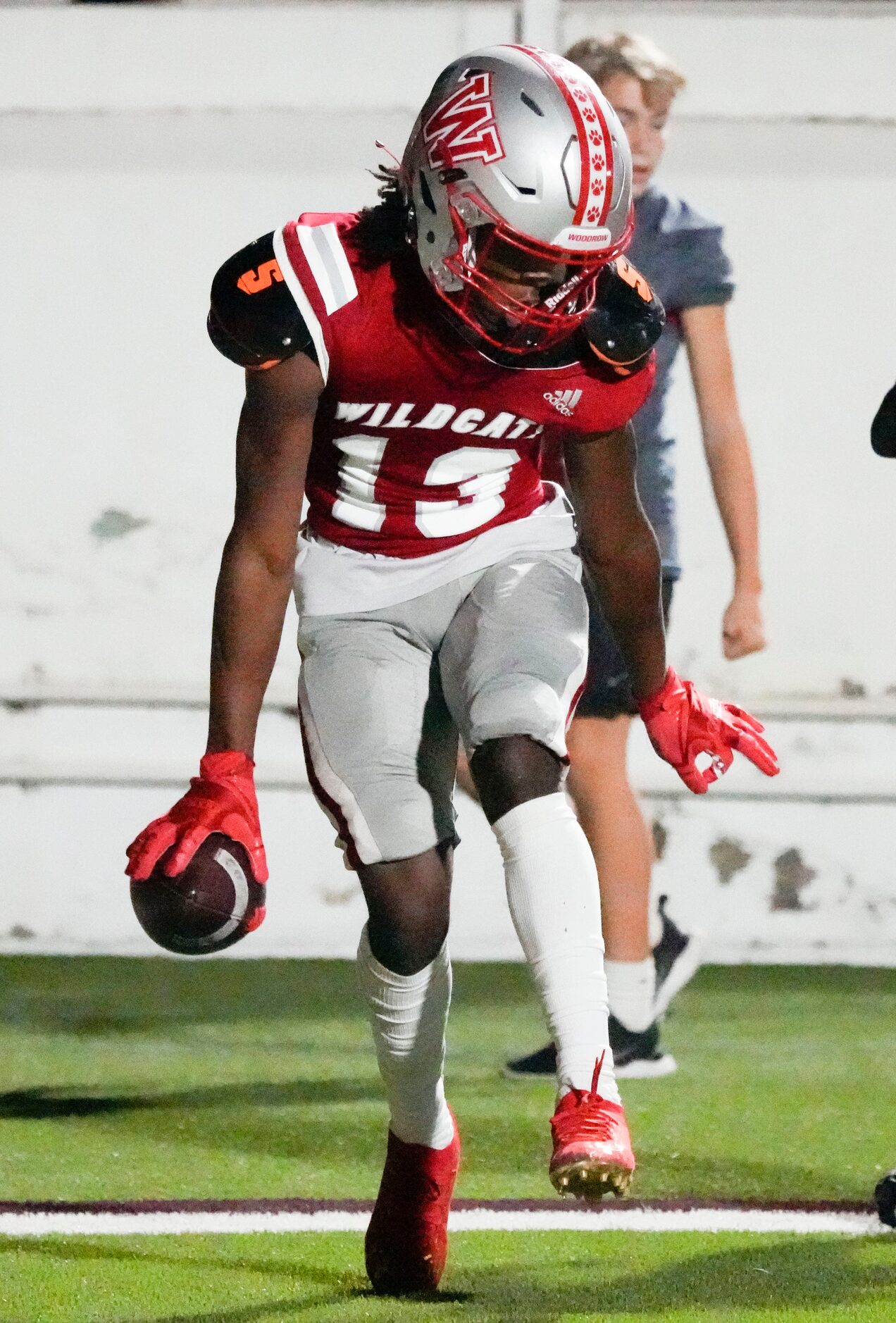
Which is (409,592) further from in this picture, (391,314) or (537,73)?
(537,73)

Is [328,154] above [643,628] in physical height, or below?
below

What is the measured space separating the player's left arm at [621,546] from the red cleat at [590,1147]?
2.04 ft

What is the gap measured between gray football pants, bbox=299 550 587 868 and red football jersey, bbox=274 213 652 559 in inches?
3.8

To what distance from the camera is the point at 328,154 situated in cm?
473

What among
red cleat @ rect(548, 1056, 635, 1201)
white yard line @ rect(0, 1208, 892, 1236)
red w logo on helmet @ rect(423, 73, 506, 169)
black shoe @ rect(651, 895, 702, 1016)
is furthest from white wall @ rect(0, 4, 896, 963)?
red cleat @ rect(548, 1056, 635, 1201)

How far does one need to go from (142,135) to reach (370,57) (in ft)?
2.03

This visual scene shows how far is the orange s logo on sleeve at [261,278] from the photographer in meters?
2.06

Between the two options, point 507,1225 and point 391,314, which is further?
point 507,1225

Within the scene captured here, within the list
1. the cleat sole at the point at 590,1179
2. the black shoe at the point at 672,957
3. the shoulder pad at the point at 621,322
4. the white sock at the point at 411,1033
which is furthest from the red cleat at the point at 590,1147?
the black shoe at the point at 672,957

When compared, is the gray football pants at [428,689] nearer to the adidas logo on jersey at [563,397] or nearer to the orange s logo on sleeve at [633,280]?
the adidas logo on jersey at [563,397]

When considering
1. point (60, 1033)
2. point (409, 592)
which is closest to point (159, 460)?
point (60, 1033)

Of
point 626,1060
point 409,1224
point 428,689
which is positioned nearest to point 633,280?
point 428,689

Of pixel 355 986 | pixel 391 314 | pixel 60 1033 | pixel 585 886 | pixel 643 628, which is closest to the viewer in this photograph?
pixel 585 886

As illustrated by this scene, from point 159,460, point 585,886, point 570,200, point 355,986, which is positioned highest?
point 570,200
